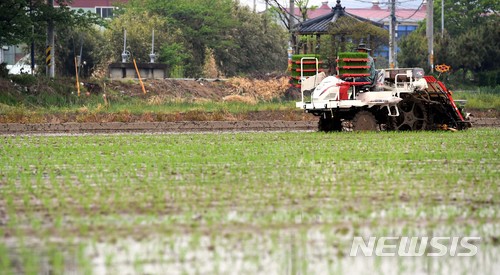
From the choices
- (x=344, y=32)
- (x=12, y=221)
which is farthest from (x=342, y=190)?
(x=344, y=32)

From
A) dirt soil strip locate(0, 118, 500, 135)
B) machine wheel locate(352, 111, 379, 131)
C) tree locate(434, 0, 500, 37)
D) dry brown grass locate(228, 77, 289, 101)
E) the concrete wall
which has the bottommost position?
dirt soil strip locate(0, 118, 500, 135)

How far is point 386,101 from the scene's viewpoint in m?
29.3

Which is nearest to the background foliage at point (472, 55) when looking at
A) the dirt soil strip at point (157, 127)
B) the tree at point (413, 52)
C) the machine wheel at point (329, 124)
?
the tree at point (413, 52)

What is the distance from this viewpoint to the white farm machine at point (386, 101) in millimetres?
29438

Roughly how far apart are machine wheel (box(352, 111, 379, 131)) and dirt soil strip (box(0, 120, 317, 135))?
479 cm

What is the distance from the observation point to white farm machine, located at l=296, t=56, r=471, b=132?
29.4 metres

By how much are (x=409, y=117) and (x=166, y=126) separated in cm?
862

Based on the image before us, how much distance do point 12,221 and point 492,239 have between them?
15.4 feet

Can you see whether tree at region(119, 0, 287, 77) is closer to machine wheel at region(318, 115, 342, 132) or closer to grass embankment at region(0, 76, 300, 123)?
grass embankment at region(0, 76, 300, 123)

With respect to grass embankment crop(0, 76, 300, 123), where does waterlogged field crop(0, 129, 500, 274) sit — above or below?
below

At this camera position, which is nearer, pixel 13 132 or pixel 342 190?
pixel 342 190

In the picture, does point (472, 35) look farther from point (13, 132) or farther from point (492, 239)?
point (492, 239)

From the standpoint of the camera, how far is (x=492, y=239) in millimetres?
10094

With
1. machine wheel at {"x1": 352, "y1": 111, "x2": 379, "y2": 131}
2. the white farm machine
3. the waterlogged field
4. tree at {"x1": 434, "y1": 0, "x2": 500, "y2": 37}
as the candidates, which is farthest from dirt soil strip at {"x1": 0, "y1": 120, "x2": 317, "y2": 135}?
tree at {"x1": 434, "y1": 0, "x2": 500, "y2": 37}
